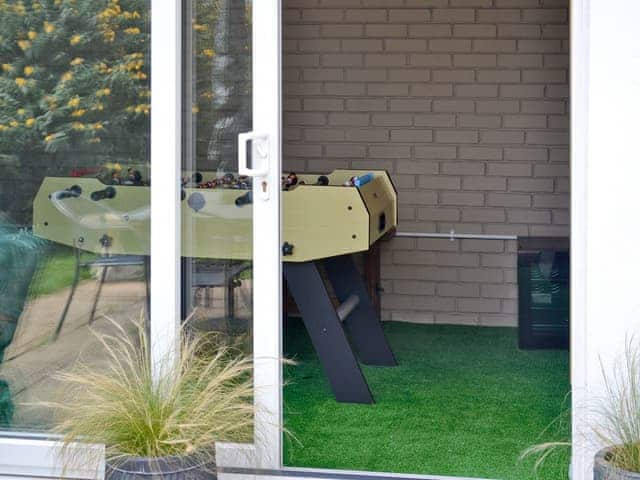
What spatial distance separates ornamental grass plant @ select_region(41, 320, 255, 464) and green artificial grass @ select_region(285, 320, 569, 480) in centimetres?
70

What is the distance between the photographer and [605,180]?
326 centimetres

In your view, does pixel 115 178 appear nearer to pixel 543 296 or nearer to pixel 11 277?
pixel 11 277

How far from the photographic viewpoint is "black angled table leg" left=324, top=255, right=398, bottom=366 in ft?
18.5

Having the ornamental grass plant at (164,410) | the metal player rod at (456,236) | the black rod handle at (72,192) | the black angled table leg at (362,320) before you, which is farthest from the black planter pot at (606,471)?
the metal player rod at (456,236)

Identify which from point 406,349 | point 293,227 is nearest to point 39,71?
point 293,227

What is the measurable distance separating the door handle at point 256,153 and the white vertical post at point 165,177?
0.85 ft

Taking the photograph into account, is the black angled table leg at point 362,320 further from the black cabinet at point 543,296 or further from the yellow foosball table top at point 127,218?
the yellow foosball table top at point 127,218

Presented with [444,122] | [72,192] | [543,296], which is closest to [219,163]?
[72,192]

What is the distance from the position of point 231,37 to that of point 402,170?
10.9 ft

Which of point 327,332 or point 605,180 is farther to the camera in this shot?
point 327,332

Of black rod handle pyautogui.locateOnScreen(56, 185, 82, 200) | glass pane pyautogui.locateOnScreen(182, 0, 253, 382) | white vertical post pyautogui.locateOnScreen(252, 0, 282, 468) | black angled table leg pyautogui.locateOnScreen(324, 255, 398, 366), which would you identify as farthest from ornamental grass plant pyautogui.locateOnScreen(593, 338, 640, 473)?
black angled table leg pyautogui.locateOnScreen(324, 255, 398, 366)

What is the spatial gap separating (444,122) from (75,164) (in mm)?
3516

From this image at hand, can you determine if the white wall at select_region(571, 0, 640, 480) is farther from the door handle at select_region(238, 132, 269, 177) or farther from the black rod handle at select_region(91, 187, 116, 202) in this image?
the black rod handle at select_region(91, 187, 116, 202)

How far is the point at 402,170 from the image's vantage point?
6812 millimetres
